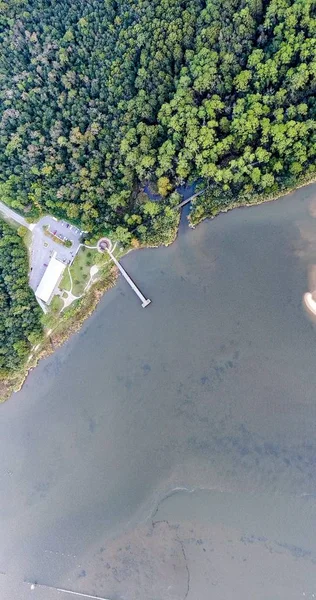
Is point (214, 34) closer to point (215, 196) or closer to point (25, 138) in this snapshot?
point (215, 196)

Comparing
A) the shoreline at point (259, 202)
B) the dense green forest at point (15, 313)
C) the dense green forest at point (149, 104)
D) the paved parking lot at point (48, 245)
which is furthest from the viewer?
the paved parking lot at point (48, 245)

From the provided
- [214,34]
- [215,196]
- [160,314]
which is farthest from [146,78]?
[160,314]

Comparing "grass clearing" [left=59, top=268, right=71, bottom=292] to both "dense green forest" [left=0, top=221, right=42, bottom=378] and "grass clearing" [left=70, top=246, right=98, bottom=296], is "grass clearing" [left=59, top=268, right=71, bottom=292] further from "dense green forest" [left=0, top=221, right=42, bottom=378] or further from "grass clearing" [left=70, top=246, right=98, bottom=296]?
"dense green forest" [left=0, top=221, right=42, bottom=378]

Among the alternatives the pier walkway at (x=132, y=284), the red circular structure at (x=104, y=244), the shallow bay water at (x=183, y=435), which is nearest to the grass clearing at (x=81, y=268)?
the red circular structure at (x=104, y=244)

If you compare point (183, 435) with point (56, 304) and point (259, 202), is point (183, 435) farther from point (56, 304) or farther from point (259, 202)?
point (259, 202)

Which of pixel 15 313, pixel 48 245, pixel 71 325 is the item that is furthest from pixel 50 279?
pixel 71 325

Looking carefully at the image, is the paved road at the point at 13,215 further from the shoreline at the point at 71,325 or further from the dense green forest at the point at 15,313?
the shoreline at the point at 71,325
